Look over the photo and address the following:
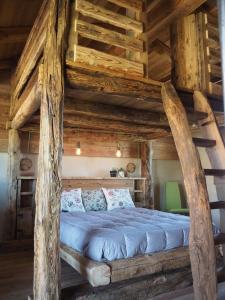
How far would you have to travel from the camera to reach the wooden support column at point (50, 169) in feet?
7.09

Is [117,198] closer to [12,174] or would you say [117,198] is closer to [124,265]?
[12,174]

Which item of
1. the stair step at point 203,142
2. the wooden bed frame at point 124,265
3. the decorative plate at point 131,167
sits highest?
the stair step at point 203,142

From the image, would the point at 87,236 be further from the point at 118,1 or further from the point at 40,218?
the point at 118,1

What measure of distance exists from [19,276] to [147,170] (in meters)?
3.67

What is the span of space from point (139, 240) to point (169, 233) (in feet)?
1.62

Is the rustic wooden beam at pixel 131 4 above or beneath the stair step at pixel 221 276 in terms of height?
above

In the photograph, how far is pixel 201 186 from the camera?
2.01 m

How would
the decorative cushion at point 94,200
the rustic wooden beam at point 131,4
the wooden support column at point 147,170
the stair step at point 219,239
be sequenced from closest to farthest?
the stair step at point 219,239
the rustic wooden beam at point 131,4
the decorative cushion at point 94,200
the wooden support column at point 147,170

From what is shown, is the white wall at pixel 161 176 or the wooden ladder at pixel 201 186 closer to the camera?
the wooden ladder at pixel 201 186

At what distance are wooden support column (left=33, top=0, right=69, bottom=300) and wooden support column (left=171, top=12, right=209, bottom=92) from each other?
1474mm

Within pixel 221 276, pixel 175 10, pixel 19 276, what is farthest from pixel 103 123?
pixel 221 276

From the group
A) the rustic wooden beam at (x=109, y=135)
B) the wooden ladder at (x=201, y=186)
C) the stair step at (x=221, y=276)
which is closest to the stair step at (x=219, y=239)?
the wooden ladder at (x=201, y=186)

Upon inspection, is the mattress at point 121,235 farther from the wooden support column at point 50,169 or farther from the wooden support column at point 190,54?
the wooden support column at point 190,54

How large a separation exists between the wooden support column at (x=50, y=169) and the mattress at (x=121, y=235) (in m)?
0.69
